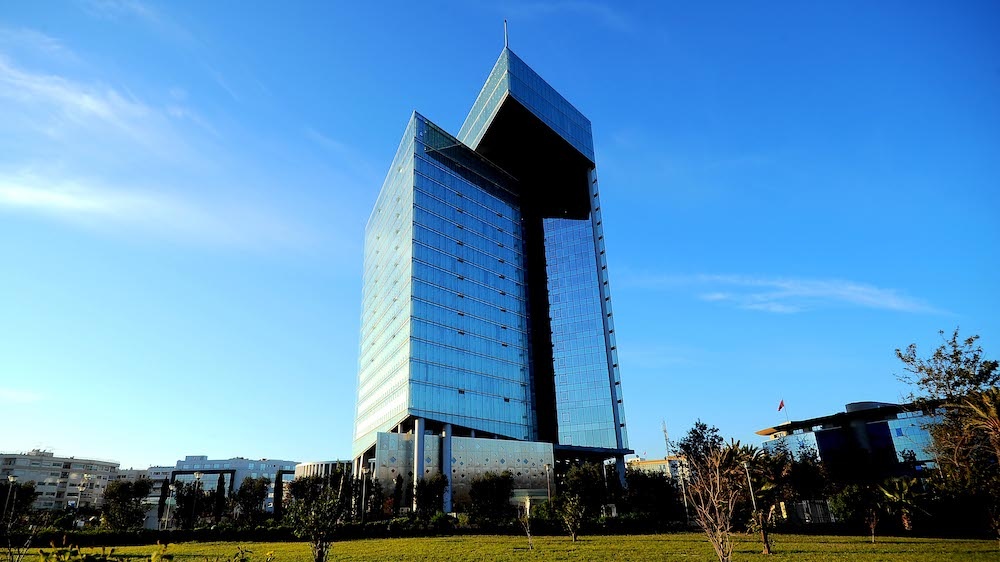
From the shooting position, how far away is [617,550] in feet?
109

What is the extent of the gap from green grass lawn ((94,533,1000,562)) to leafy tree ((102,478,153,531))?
23093mm

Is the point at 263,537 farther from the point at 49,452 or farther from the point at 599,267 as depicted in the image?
the point at 49,452

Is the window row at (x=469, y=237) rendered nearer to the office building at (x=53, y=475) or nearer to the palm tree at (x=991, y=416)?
the palm tree at (x=991, y=416)

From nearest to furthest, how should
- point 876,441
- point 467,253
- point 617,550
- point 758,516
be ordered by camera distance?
point 617,550
point 758,516
point 876,441
point 467,253

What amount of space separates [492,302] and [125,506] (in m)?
62.3

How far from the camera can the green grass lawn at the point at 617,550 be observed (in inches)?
1168

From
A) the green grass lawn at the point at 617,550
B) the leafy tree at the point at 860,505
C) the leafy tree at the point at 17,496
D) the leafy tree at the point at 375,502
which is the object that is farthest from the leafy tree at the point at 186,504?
the leafy tree at the point at 860,505

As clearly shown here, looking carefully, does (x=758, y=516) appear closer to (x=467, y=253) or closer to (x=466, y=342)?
(x=466, y=342)

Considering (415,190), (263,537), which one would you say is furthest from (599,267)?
(263,537)

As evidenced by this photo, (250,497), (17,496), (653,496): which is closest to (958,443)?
(653,496)

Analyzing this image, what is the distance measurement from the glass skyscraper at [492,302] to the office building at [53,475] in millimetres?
93653

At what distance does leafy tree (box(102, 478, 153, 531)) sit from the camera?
58.2 metres

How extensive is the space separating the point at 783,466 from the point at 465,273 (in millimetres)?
65150

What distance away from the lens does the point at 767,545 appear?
3284 centimetres
